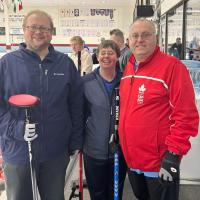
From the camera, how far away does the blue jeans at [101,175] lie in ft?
6.73

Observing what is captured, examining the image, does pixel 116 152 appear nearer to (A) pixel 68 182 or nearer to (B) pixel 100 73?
(B) pixel 100 73

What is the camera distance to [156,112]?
5.55 feet

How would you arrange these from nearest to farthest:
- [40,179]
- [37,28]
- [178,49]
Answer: [37,28], [40,179], [178,49]

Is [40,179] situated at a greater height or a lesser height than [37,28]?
lesser

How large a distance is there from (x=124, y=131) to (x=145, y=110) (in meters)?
0.18

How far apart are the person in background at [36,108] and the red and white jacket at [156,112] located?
33 cm

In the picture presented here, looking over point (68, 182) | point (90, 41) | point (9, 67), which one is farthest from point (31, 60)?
point (90, 41)

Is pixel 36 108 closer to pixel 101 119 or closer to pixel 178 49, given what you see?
pixel 101 119

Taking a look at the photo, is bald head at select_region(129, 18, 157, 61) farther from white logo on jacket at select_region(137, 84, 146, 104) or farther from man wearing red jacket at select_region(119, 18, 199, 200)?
white logo on jacket at select_region(137, 84, 146, 104)

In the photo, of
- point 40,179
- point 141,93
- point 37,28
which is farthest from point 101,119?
point 37,28

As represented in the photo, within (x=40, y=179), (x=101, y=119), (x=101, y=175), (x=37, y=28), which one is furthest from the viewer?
(x=101, y=175)

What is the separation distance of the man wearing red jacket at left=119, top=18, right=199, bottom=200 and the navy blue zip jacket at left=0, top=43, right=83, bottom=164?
335mm

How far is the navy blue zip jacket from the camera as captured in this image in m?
1.67

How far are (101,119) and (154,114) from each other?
388 millimetres
